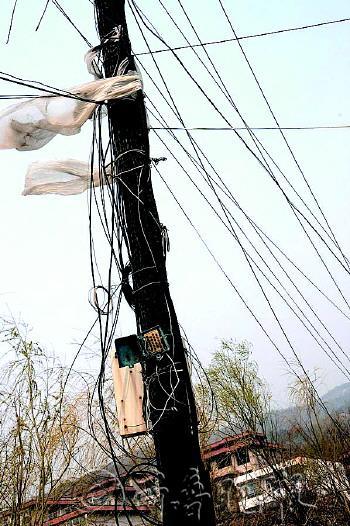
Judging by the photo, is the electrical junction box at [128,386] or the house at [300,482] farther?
the house at [300,482]

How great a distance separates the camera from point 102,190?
12.8ft

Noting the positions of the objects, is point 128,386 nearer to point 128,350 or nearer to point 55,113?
point 128,350

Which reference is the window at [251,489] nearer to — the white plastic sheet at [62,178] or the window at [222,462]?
the window at [222,462]

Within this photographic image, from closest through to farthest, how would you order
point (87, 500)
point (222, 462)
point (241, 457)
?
point (87, 500) → point (222, 462) → point (241, 457)

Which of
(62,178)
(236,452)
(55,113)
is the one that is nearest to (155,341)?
(62,178)

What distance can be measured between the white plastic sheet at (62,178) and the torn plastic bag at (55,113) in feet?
0.69

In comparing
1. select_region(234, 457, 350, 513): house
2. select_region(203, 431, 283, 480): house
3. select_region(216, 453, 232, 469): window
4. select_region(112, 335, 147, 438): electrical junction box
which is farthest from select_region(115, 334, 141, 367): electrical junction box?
select_region(216, 453, 232, 469): window

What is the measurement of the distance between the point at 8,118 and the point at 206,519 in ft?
9.52

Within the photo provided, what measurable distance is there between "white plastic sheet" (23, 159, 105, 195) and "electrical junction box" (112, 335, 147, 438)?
1.35 m

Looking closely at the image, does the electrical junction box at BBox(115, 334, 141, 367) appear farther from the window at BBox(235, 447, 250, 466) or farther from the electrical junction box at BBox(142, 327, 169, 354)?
→ the window at BBox(235, 447, 250, 466)

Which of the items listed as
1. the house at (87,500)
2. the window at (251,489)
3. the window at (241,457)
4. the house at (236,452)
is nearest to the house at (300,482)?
the window at (251,489)

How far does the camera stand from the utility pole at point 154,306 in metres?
2.82

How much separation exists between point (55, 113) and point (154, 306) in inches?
62.2

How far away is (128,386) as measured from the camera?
3.20m
